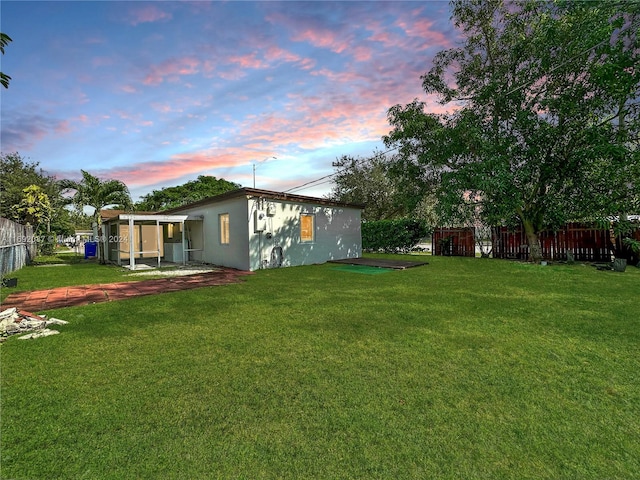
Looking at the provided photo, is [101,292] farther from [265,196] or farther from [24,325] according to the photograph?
[265,196]

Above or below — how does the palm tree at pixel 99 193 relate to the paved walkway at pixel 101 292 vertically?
above

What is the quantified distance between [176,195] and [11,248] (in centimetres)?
3309

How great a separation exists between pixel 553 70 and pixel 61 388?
1508 centimetres

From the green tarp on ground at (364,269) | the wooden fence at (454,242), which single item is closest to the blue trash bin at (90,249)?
the green tarp on ground at (364,269)

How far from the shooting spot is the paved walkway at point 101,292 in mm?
5891

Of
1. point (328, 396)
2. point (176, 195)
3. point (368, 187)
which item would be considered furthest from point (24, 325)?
point (176, 195)

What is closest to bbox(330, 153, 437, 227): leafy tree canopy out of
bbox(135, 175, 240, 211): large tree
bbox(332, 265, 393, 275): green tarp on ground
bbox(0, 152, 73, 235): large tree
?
bbox(332, 265, 393, 275): green tarp on ground

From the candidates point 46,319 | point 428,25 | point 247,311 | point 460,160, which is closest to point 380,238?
point 460,160

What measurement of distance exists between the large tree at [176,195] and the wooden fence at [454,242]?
33.9m

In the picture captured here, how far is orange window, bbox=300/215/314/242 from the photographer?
12.8 metres

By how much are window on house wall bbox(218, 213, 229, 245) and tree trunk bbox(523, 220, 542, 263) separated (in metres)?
12.7

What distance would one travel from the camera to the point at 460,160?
14.3m

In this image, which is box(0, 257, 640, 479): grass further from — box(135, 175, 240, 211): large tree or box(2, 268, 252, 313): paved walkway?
box(135, 175, 240, 211): large tree

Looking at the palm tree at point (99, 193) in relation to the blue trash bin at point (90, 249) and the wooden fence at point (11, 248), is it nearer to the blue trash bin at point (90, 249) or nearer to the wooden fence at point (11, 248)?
the blue trash bin at point (90, 249)
